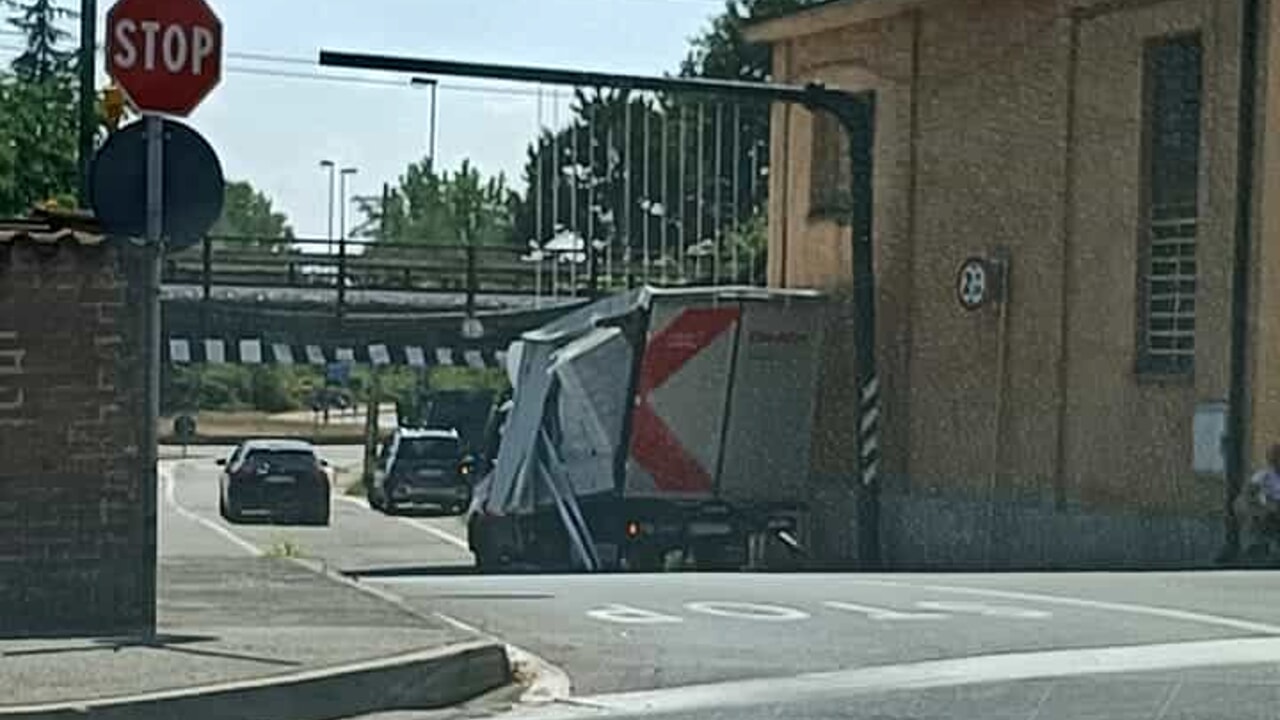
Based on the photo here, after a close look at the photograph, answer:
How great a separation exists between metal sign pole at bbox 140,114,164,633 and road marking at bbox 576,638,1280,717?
2897mm

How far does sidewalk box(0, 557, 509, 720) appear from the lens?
A: 11.1 metres

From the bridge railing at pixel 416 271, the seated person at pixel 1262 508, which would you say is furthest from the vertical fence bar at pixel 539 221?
the seated person at pixel 1262 508

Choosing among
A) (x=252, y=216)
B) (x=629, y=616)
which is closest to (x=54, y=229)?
(x=629, y=616)

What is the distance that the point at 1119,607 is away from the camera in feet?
56.2

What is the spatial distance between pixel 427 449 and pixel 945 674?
33624 mm

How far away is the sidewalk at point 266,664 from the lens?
1111 cm

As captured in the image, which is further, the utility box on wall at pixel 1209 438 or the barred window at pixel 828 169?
the barred window at pixel 828 169

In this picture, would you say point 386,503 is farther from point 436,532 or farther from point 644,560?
point 644,560

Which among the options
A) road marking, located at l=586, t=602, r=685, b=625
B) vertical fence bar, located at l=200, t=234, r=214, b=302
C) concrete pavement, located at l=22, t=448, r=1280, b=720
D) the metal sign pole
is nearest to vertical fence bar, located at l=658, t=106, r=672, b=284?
vertical fence bar, located at l=200, t=234, r=214, b=302

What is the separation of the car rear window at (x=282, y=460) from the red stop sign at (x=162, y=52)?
32463 millimetres

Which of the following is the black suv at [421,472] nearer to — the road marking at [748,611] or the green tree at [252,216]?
the green tree at [252,216]

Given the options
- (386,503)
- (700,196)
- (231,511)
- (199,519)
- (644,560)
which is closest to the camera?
(644,560)

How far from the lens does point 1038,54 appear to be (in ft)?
102

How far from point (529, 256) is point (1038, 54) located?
1705 centimetres
